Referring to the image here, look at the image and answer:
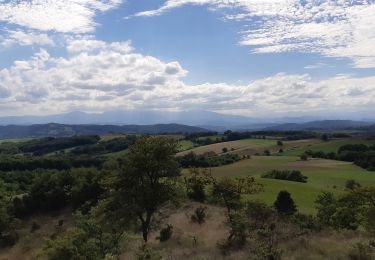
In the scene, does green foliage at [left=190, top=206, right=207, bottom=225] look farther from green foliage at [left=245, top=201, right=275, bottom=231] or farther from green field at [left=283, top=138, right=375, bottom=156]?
green field at [left=283, top=138, right=375, bottom=156]

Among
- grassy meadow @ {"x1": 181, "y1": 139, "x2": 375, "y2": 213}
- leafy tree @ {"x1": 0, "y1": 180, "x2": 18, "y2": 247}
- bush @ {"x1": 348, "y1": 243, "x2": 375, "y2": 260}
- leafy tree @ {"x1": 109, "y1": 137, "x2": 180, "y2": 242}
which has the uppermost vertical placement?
leafy tree @ {"x1": 109, "y1": 137, "x2": 180, "y2": 242}

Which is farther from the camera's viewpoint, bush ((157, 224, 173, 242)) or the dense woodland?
bush ((157, 224, 173, 242))

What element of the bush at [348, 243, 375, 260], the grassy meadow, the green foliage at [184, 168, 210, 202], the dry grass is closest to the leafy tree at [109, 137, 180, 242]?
the dry grass

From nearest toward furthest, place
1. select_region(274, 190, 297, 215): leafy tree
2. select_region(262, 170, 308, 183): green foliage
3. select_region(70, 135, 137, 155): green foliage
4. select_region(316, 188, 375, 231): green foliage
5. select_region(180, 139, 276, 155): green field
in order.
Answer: select_region(316, 188, 375, 231): green foliage
select_region(274, 190, 297, 215): leafy tree
select_region(262, 170, 308, 183): green foliage
select_region(180, 139, 276, 155): green field
select_region(70, 135, 137, 155): green foliage

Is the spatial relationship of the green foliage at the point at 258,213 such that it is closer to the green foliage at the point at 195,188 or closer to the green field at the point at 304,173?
the green foliage at the point at 195,188

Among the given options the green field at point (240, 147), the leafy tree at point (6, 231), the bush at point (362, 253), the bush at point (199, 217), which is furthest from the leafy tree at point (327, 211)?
the green field at point (240, 147)

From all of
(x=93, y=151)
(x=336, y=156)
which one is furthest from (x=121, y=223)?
(x=93, y=151)
